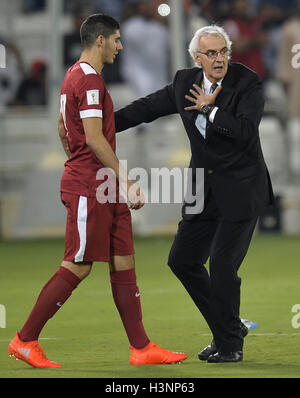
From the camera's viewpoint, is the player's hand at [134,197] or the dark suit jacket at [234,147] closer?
the player's hand at [134,197]

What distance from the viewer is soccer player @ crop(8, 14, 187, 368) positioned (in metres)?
6.88

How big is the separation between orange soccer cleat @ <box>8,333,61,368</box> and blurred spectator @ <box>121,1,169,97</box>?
36.4 ft

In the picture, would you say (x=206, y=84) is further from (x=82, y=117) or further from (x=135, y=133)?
(x=135, y=133)

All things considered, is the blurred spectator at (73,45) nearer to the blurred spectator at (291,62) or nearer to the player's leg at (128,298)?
the blurred spectator at (291,62)

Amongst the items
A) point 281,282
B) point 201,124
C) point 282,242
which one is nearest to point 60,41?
point 282,242

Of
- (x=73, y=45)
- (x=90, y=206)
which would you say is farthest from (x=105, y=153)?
(x=73, y=45)

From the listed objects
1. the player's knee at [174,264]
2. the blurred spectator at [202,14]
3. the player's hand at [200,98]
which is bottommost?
the player's knee at [174,264]

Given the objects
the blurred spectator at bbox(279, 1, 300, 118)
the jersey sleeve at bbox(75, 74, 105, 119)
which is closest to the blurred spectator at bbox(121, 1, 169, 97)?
the blurred spectator at bbox(279, 1, 300, 118)

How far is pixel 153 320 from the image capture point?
29.7ft

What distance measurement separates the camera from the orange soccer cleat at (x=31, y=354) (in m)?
6.97

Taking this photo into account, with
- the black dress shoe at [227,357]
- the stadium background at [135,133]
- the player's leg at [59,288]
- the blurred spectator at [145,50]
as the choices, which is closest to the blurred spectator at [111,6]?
the stadium background at [135,133]

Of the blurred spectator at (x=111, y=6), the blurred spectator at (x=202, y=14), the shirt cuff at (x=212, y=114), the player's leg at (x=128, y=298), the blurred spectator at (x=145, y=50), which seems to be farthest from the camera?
the blurred spectator at (x=111, y=6)
